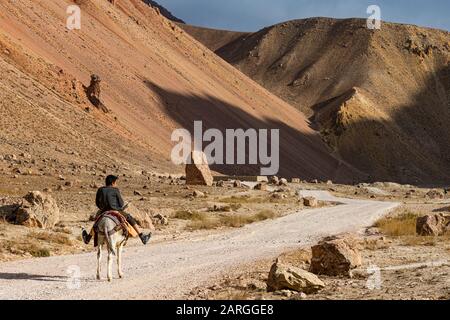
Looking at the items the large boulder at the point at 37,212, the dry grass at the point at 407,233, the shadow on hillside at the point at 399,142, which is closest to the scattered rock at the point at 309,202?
the dry grass at the point at 407,233

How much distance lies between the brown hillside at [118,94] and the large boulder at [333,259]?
26876 millimetres

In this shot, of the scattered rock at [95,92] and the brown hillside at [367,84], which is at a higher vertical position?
the brown hillside at [367,84]

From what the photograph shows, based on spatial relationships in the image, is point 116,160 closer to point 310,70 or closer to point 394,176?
point 394,176

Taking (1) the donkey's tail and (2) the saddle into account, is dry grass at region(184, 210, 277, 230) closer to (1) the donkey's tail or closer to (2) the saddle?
(2) the saddle

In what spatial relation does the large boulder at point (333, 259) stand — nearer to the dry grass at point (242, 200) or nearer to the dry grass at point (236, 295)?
the dry grass at point (236, 295)

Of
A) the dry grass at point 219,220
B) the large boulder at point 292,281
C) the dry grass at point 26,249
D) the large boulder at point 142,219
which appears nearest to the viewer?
the large boulder at point 292,281

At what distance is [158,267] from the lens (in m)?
14.1

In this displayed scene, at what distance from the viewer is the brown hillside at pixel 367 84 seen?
100562 millimetres

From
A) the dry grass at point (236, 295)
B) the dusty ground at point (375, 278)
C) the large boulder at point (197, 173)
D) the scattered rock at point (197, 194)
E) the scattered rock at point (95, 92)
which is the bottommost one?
the dry grass at point (236, 295)

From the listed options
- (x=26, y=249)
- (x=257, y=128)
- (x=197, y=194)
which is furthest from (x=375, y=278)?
(x=257, y=128)

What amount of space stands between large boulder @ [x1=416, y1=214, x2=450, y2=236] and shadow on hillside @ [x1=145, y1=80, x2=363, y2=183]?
40.8 m

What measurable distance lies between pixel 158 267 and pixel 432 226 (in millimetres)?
11347

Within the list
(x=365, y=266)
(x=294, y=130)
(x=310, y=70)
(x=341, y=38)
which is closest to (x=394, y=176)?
(x=294, y=130)
